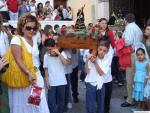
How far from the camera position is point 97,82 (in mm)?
7055

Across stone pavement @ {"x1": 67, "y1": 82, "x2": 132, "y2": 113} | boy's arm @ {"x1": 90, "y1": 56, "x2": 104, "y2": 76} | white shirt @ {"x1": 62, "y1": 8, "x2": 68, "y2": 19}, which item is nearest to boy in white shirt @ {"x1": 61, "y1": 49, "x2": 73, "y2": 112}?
stone pavement @ {"x1": 67, "y1": 82, "x2": 132, "y2": 113}

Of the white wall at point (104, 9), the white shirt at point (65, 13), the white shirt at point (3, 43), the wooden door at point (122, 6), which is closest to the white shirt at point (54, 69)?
the white shirt at point (3, 43)

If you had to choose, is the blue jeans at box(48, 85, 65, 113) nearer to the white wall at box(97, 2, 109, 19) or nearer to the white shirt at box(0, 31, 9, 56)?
the white shirt at box(0, 31, 9, 56)

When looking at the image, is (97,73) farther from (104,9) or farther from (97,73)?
(104,9)

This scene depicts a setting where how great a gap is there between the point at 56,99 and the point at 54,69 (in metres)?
0.55

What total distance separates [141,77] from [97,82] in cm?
137

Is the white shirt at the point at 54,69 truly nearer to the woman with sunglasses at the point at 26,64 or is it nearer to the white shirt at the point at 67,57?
the white shirt at the point at 67,57

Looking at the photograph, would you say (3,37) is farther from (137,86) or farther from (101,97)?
(137,86)

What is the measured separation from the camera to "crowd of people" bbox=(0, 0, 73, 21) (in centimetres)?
1731

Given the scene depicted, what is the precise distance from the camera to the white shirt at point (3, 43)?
6.31m

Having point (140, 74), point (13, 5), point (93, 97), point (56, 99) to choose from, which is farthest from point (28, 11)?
point (93, 97)

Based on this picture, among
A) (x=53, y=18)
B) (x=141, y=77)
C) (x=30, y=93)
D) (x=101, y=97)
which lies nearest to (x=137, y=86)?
(x=141, y=77)

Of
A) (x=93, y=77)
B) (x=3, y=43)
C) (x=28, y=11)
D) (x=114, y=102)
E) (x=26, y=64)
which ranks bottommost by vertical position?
(x=114, y=102)

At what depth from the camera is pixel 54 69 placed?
7340 millimetres
